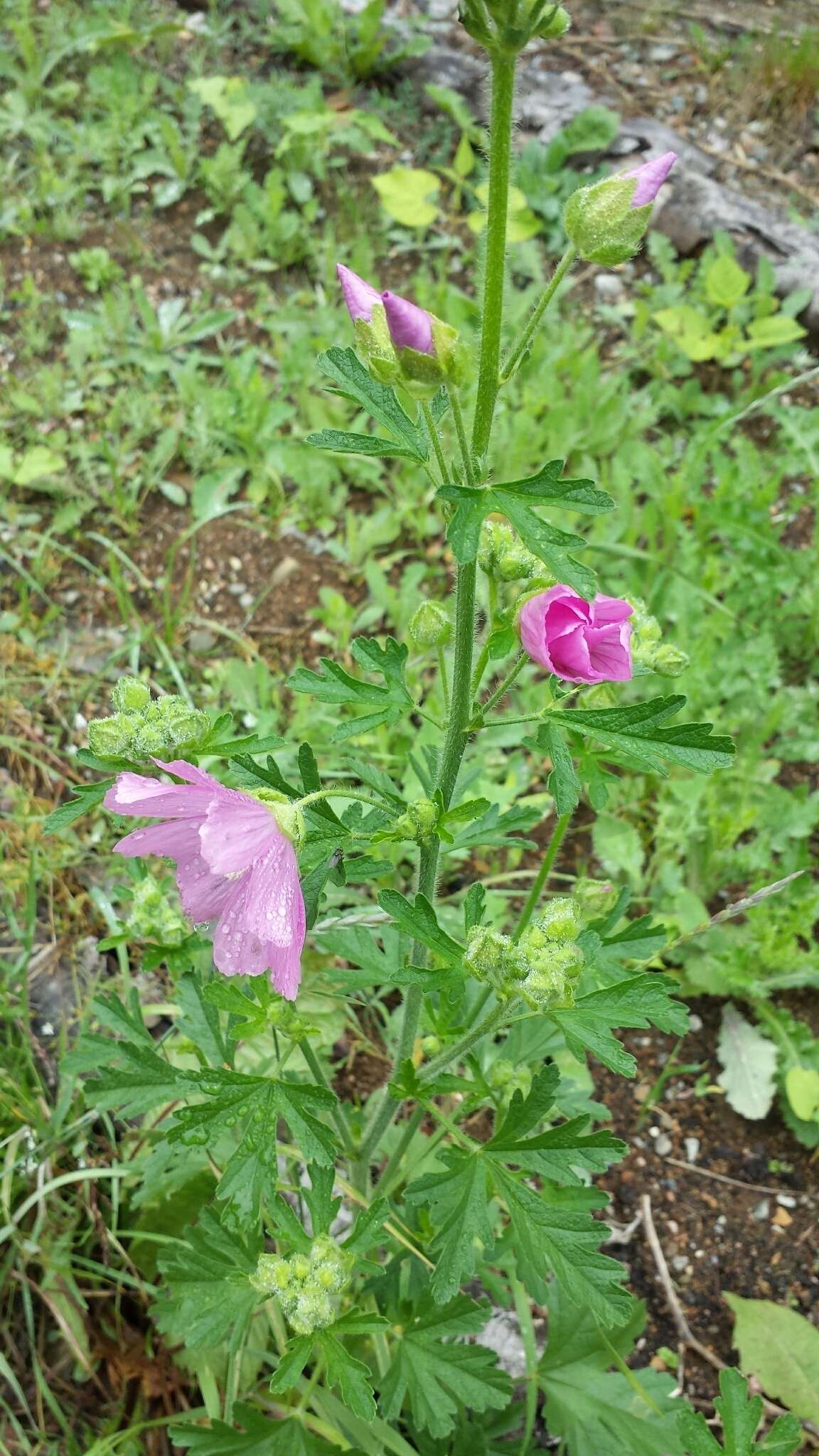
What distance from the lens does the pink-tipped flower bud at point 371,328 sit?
118 cm

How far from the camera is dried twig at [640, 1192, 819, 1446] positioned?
2.17 m

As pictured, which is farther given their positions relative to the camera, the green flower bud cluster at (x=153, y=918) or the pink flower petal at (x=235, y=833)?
the green flower bud cluster at (x=153, y=918)

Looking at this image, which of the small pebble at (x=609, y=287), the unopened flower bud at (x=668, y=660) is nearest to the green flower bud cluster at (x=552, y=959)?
the unopened flower bud at (x=668, y=660)

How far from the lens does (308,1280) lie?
145cm

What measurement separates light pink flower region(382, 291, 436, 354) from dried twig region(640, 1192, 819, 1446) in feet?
6.20

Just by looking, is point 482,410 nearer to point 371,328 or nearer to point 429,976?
point 371,328

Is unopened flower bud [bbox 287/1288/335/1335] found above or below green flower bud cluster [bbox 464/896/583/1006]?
below

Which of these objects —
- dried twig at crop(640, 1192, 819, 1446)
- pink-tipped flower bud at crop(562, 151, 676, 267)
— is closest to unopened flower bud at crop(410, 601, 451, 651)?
pink-tipped flower bud at crop(562, 151, 676, 267)

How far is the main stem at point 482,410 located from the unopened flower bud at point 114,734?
375 millimetres

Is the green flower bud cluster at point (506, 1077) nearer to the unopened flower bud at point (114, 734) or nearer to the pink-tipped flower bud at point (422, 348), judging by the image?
the unopened flower bud at point (114, 734)

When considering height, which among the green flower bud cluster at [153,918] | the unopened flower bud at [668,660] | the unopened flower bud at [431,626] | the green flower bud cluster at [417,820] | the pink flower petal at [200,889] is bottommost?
the green flower bud cluster at [153,918]

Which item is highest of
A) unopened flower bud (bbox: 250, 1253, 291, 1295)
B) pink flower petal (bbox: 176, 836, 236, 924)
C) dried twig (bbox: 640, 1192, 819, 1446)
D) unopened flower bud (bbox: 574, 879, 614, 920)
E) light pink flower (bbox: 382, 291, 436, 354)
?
light pink flower (bbox: 382, 291, 436, 354)

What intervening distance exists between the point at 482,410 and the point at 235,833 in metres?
0.52

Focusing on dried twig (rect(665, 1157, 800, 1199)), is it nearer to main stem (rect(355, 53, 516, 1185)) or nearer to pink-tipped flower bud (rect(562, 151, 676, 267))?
main stem (rect(355, 53, 516, 1185))
